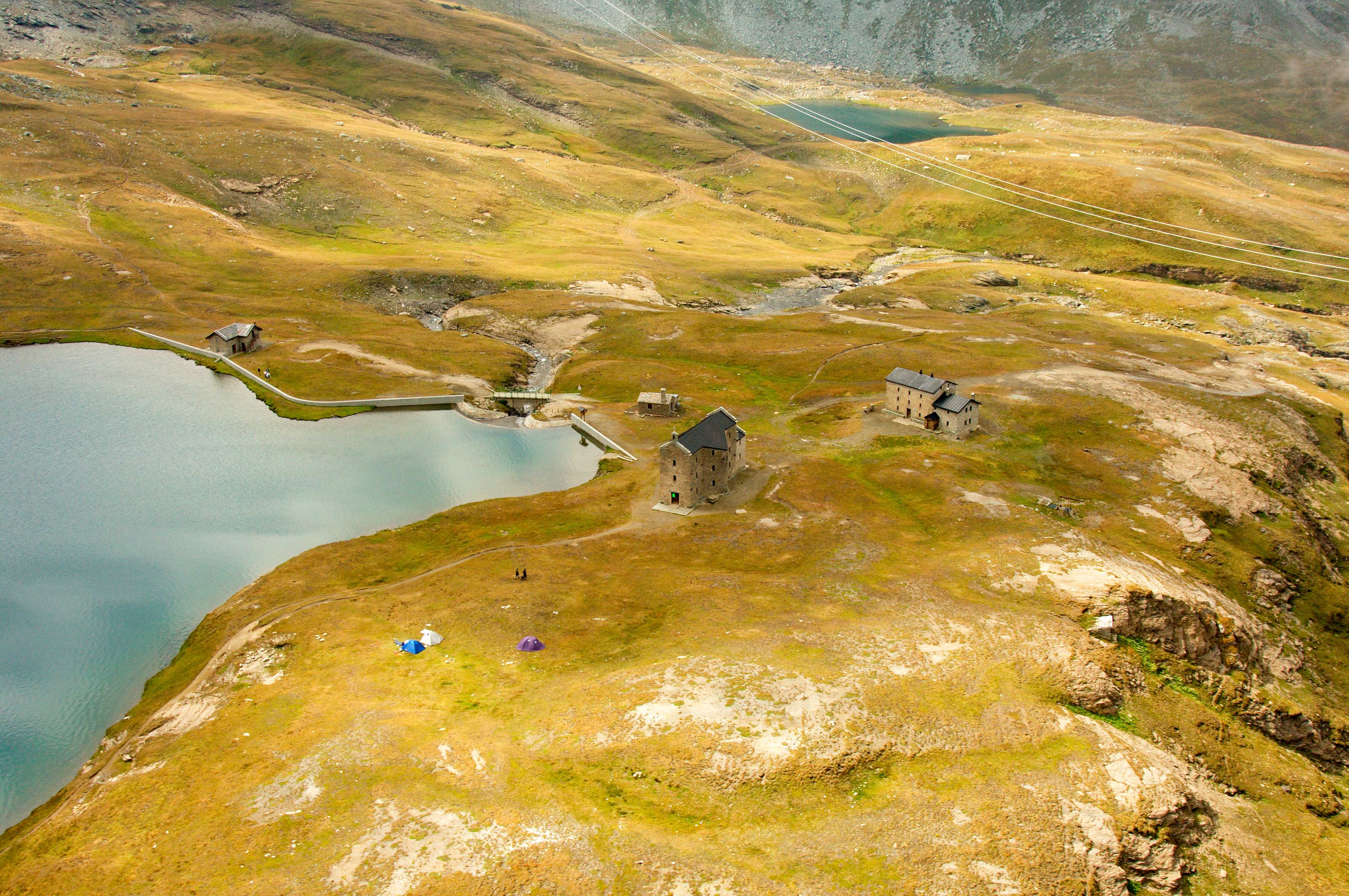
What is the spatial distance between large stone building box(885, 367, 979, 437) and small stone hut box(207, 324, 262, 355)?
113 m

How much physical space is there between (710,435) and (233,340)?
95.2 m

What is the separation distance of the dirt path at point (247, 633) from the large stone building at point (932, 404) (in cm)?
5062

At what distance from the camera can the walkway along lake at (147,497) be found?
6356 cm

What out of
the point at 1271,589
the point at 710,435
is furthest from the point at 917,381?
the point at 1271,589

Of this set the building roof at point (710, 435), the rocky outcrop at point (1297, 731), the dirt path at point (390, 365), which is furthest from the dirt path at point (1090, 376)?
the dirt path at point (390, 365)

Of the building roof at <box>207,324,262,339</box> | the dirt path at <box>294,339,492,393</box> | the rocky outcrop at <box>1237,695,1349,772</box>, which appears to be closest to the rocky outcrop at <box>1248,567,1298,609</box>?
the rocky outcrop at <box>1237,695,1349,772</box>

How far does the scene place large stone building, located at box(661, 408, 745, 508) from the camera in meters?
88.8

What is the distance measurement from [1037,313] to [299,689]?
180 metres

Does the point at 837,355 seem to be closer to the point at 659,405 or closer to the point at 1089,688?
the point at 659,405

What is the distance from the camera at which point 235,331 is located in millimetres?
134125

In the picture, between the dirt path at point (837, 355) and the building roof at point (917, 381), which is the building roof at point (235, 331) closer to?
the dirt path at point (837, 355)

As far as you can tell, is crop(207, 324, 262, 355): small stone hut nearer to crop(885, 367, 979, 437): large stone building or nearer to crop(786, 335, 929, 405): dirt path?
crop(786, 335, 929, 405): dirt path

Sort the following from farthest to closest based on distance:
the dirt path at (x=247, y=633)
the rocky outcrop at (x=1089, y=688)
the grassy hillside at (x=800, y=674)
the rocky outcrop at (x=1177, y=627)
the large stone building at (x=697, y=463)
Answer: the large stone building at (x=697, y=463), the rocky outcrop at (x=1177, y=627), the rocky outcrop at (x=1089, y=688), the dirt path at (x=247, y=633), the grassy hillside at (x=800, y=674)

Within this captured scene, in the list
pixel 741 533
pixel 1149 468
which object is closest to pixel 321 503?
pixel 741 533
